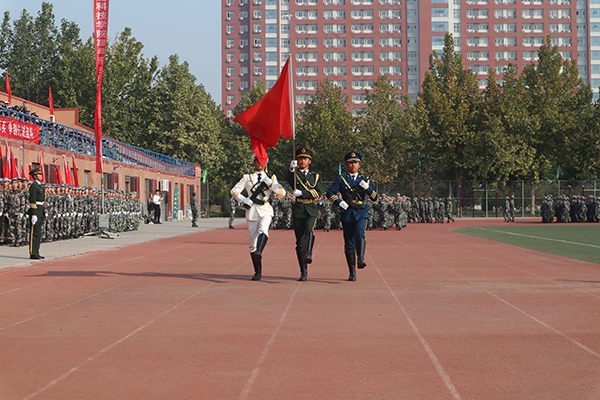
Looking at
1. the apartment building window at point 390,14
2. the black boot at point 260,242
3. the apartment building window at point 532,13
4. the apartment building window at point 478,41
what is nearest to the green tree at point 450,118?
the black boot at point 260,242

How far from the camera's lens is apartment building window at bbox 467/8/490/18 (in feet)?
381

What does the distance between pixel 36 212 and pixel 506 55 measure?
4467 inches

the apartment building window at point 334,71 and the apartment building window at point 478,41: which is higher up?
the apartment building window at point 478,41

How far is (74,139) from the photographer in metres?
33.6

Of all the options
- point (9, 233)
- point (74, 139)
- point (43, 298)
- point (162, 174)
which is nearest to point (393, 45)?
point (162, 174)

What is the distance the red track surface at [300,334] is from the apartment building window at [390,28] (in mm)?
111402

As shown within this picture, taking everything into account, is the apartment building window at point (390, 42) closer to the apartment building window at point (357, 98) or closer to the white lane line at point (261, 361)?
the apartment building window at point (357, 98)

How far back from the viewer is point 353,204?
34.4ft

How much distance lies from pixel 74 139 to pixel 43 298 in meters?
26.2

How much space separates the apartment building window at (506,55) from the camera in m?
117

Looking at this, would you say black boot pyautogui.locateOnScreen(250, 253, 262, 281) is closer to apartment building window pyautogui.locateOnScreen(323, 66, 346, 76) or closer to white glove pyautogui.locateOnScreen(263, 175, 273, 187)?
white glove pyautogui.locateOnScreen(263, 175, 273, 187)

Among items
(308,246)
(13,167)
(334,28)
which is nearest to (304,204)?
(308,246)

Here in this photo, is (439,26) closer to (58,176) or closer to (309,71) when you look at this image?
(309,71)

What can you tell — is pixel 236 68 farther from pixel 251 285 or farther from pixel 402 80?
pixel 251 285
